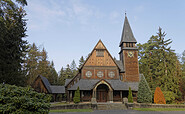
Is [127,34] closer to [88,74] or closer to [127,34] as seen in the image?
[127,34]

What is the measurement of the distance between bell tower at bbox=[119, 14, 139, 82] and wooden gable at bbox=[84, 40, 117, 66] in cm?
340

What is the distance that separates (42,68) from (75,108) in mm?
30095

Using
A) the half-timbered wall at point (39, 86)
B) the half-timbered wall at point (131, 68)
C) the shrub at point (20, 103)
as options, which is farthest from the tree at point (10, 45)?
the half-timbered wall at point (131, 68)

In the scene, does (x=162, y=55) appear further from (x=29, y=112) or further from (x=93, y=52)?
(x=29, y=112)

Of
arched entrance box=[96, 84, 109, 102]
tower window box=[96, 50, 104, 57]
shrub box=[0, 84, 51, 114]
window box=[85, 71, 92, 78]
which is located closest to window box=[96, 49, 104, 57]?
tower window box=[96, 50, 104, 57]

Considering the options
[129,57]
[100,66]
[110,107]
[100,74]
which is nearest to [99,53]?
[100,66]

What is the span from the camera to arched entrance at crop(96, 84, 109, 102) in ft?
87.0

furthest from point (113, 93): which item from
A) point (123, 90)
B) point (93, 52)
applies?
point (93, 52)

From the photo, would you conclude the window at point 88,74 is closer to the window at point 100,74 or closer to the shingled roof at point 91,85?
the shingled roof at point 91,85

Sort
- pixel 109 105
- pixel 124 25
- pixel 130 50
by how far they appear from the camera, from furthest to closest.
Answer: pixel 124 25
pixel 130 50
pixel 109 105

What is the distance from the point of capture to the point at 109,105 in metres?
21.4

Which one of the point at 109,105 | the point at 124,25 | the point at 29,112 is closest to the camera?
the point at 29,112

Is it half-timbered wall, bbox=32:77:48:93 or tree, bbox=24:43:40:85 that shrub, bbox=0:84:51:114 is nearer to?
half-timbered wall, bbox=32:77:48:93

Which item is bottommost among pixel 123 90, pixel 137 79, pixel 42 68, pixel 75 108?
pixel 75 108
